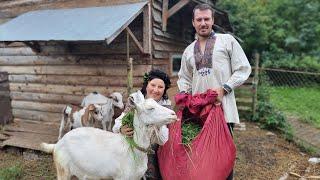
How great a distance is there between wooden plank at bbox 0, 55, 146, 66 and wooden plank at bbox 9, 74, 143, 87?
12.3 inches

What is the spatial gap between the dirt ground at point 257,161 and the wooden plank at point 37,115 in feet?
4.87

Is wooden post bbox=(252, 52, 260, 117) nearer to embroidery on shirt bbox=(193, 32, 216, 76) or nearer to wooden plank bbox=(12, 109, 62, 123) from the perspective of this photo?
wooden plank bbox=(12, 109, 62, 123)

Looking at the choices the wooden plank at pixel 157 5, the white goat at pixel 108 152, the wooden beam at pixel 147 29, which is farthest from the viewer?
the wooden plank at pixel 157 5

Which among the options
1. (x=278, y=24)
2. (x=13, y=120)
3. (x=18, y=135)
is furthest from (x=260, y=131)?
(x=278, y=24)

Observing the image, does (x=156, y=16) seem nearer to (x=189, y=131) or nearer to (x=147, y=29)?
(x=147, y=29)

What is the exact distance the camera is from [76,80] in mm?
8359

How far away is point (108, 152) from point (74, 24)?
4.00m

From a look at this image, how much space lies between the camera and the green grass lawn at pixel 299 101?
442 inches

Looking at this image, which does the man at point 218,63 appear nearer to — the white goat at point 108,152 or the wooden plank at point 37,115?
the white goat at point 108,152

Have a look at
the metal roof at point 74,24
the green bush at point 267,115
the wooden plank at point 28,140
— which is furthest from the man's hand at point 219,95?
the green bush at point 267,115

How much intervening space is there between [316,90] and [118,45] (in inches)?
419

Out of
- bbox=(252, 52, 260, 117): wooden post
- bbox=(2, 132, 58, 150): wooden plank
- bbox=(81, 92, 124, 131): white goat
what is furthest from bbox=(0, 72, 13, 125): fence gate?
bbox=(252, 52, 260, 117): wooden post

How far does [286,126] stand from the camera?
30.4 feet

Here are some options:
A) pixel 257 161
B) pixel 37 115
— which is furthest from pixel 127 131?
pixel 37 115
